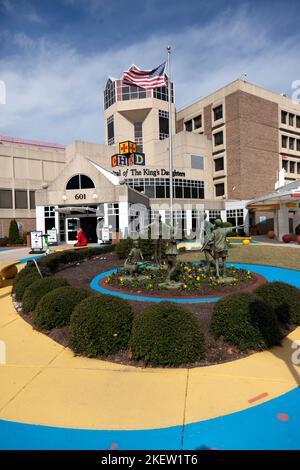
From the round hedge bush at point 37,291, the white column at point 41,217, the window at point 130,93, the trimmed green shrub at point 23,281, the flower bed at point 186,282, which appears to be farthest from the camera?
the window at point 130,93

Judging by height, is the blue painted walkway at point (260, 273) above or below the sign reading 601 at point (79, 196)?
below

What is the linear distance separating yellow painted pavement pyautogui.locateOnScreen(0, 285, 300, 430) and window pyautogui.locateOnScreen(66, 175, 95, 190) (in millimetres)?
25659

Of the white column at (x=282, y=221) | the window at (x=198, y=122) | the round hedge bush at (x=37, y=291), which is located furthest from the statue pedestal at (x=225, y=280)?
the window at (x=198, y=122)

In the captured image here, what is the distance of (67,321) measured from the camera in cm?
636

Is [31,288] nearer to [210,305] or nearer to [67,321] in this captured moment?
[67,321]

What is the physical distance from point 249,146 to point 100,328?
43.3 m

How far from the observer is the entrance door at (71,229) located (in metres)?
30.8

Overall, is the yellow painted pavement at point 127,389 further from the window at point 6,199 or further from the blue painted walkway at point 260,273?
the window at point 6,199

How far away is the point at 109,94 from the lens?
5297cm

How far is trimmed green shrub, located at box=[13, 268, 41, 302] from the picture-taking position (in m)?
8.92

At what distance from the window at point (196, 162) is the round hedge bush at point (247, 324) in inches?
1613

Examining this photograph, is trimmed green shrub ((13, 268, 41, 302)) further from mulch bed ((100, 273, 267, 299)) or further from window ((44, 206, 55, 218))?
window ((44, 206, 55, 218))

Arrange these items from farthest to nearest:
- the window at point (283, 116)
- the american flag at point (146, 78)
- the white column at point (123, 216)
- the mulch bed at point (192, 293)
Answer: the window at point (283, 116) < the white column at point (123, 216) < the american flag at point (146, 78) < the mulch bed at point (192, 293)
